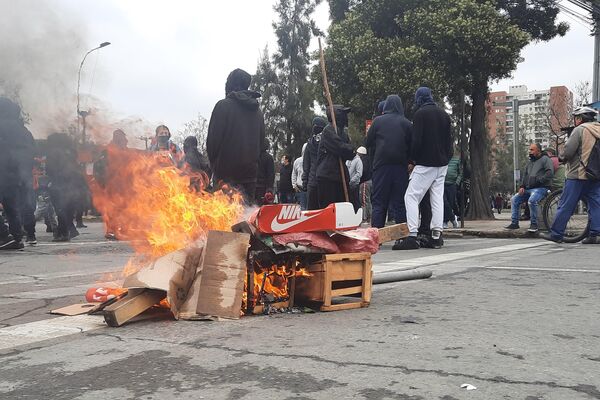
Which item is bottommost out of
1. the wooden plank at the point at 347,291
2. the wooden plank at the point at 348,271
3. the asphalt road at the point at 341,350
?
the asphalt road at the point at 341,350

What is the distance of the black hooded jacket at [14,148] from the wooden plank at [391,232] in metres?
6.03

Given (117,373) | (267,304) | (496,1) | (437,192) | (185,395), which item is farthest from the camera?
(496,1)

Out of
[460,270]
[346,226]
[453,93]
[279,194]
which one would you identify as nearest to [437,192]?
[460,270]

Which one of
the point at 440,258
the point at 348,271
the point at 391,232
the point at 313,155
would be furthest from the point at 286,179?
the point at 348,271

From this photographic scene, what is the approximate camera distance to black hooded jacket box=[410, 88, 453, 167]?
822cm

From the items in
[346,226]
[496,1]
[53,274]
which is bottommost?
[53,274]

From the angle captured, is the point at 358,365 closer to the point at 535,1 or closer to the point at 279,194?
the point at 279,194

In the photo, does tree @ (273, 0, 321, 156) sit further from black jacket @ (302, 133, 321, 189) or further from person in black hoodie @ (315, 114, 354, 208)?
person in black hoodie @ (315, 114, 354, 208)

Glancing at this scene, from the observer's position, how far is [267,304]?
3879mm

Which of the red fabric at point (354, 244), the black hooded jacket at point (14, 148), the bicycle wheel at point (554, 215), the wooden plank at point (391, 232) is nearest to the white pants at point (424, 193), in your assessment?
the bicycle wheel at point (554, 215)

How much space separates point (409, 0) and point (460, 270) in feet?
53.5

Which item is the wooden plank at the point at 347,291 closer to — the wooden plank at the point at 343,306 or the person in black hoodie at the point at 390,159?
the wooden plank at the point at 343,306

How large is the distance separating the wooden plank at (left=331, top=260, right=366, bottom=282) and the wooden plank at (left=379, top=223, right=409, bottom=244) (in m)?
0.32

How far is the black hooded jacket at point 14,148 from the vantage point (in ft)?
27.2
